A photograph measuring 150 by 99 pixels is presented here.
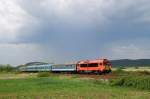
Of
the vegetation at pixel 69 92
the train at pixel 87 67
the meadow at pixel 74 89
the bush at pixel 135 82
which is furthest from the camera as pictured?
the train at pixel 87 67

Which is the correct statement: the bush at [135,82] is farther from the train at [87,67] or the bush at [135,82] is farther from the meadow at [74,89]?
the train at [87,67]

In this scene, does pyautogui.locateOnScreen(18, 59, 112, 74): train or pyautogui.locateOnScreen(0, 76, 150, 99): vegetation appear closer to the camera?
pyautogui.locateOnScreen(0, 76, 150, 99): vegetation

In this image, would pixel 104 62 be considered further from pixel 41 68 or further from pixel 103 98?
pixel 103 98

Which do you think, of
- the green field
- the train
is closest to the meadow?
the green field

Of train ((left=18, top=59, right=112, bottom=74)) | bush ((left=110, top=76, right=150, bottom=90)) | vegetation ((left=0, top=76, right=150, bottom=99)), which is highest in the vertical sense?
train ((left=18, top=59, right=112, bottom=74))

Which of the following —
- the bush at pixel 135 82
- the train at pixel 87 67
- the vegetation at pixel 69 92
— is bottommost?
the vegetation at pixel 69 92

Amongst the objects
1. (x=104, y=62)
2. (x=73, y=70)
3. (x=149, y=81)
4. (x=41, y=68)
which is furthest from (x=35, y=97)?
(x=41, y=68)

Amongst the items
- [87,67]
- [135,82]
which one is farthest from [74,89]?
[87,67]

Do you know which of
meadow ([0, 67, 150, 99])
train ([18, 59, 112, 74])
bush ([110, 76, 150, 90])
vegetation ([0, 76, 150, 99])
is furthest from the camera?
train ([18, 59, 112, 74])

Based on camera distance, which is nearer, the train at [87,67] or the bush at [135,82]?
the bush at [135,82]

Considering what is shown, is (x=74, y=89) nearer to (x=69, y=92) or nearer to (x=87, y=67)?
(x=69, y=92)

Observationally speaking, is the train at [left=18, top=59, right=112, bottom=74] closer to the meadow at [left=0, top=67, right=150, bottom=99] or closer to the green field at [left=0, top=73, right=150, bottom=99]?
the meadow at [left=0, top=67, right=150, bottom=99]

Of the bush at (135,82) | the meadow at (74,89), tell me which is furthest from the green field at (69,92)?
the bush at (135,82)

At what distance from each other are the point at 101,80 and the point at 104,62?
2113 cm
